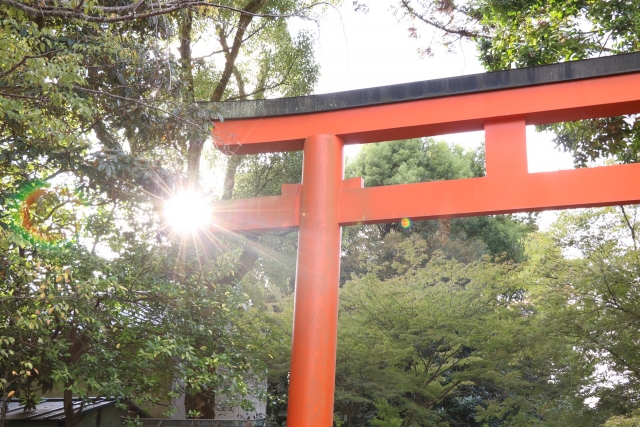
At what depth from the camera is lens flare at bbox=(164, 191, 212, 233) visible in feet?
16.6

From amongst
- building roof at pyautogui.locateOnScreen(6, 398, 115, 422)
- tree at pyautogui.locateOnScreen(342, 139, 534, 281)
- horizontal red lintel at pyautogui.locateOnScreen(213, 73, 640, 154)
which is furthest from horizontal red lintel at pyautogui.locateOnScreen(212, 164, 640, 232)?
tree at pyautogui.locateOnScreen(342, 139, 534, 281)

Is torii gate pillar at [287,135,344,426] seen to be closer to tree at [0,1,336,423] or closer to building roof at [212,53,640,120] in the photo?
building roof at [212,53,640,120]

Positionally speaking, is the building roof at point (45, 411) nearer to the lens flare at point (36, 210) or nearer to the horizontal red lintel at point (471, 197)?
the lens flare at point (36, 210)

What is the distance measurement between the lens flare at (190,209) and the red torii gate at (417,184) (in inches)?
19.4

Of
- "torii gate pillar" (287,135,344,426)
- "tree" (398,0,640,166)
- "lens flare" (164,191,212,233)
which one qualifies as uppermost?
"tree" (398,0,640,166)

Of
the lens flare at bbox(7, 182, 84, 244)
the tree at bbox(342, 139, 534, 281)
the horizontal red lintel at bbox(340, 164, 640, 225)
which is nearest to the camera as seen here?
the horizontal red lintel at bbox(340, 164, 640, 225)

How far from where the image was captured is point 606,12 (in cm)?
678

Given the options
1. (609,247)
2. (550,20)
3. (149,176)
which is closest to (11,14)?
(149,176)

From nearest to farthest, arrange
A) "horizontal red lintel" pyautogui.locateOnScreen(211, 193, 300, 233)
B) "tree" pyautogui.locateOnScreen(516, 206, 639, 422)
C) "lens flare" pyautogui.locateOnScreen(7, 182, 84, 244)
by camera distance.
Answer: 1. "horizontal red lintel" pyautogui.locateOnScreen(211, 193, 300, 233)
2. "lens flare" pyautogui.locateOnScreen(7, 182, 84, 244)
3. "tree" pyautogui.locateOnScreen(516, 206, 639, 422)

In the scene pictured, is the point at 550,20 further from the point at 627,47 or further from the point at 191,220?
the point at 191,220

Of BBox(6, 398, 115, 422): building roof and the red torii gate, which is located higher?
the red torii gate

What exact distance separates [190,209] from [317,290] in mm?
1458

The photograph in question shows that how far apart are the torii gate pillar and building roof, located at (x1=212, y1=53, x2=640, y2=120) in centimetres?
31

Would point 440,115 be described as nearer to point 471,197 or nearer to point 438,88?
point 438,88
